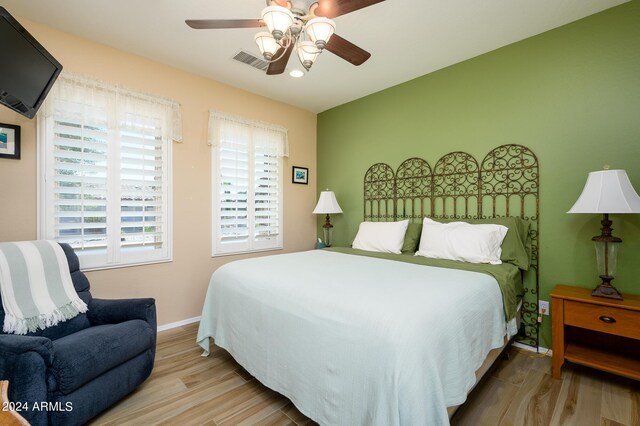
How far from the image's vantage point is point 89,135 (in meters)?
2.55

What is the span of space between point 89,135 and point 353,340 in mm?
2821

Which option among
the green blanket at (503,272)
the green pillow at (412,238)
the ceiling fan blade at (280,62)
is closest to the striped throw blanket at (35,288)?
the ceiling fan blade at (280,62)

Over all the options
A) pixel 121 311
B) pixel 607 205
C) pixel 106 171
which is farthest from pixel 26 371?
pixel 607 205

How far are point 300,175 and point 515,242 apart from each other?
282 cm

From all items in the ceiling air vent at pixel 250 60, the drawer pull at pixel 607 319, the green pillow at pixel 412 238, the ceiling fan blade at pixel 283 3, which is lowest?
the drawer pull at pixel 607 319

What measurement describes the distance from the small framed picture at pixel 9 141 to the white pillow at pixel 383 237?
124 inches

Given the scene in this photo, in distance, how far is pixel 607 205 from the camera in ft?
6.17

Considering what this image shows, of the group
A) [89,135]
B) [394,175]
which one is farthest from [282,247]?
[89,135]

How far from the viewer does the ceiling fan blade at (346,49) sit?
187 centimetres

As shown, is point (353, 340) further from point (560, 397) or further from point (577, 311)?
point (577, 311)

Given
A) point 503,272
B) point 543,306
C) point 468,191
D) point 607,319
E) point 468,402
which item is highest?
point 468,191

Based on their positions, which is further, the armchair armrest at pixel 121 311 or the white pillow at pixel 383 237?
the white pillow at pixel 383 237

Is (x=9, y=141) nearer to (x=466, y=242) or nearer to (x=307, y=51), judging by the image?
(x=307, y=51)

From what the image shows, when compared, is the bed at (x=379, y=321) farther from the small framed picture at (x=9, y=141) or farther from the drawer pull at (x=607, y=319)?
the small framed picture at (x=9, y=141)
